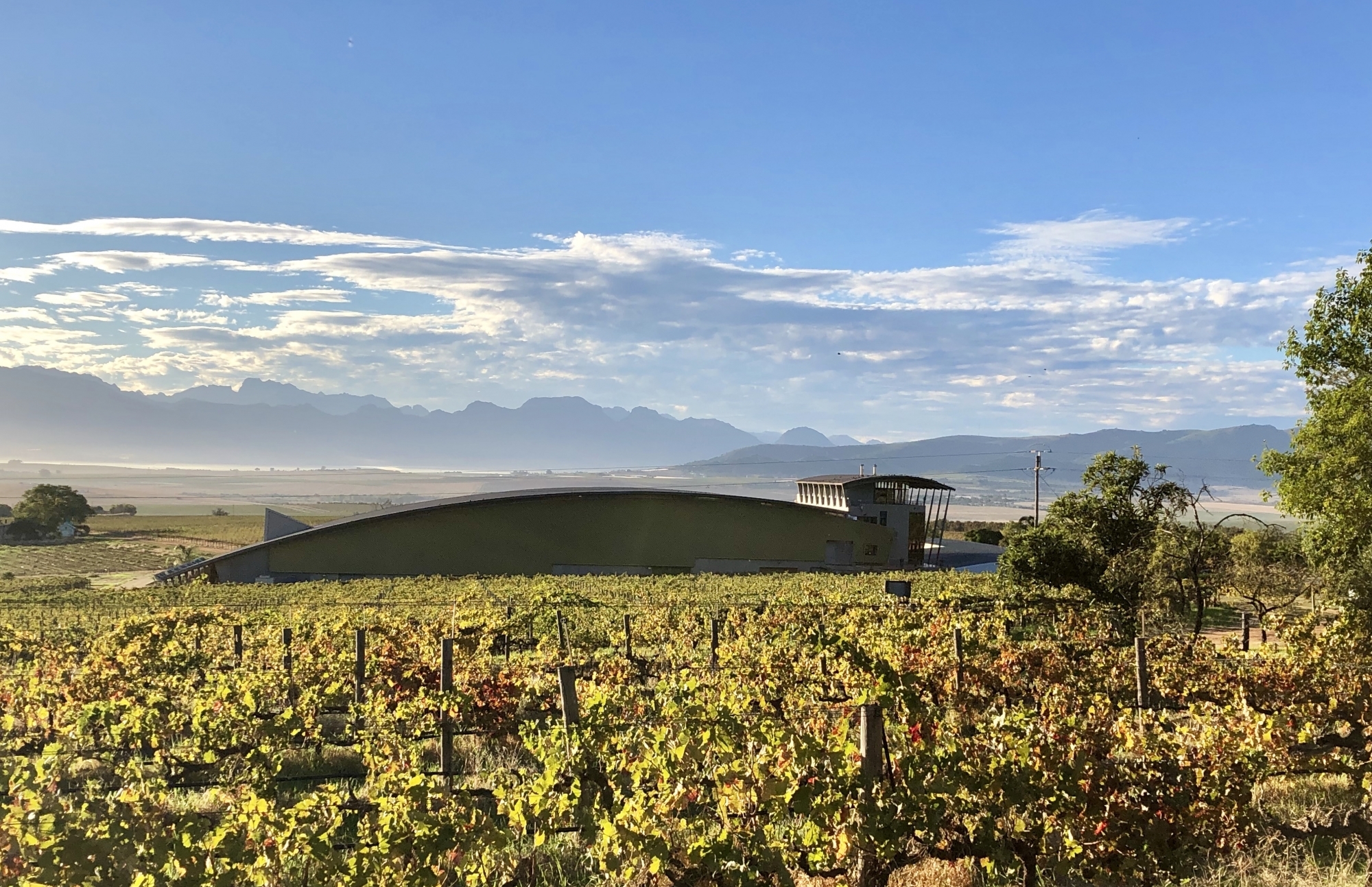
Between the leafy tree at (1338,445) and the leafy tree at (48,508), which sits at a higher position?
the leafy tree at (1338,445)

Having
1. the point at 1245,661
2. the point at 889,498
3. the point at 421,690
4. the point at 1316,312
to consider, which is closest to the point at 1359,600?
the point at 1316,312

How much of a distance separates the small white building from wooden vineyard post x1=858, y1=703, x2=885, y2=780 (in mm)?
43307

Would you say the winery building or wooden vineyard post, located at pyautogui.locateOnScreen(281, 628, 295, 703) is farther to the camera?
the winery building

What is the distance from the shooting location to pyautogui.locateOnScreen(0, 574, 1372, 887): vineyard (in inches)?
219

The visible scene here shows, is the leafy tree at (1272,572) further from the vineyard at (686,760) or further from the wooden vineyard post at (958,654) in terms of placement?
the wooden vineyard post at (958,654)

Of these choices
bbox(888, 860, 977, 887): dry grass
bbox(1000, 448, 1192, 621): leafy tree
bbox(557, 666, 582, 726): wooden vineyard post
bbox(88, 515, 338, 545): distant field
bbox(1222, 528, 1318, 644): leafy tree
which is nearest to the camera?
bbox(888, 860, 977, 887): dry grass

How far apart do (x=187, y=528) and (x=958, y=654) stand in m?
133

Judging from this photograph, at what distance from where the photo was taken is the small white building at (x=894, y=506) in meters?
50.3

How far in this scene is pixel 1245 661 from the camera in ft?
45.1

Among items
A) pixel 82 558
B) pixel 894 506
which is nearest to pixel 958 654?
pixel 894 506

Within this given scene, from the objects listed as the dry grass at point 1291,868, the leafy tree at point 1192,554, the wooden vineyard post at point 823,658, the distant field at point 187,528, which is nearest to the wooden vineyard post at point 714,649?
the wooden vineyard post at point 823,658

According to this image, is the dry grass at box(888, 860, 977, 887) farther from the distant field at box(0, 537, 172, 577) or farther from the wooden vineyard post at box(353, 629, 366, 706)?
the distant field at box(0, 537, 172, 577)

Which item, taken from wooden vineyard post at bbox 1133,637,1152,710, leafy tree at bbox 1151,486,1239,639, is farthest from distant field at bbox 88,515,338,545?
wooden vineyard post at bbox 1133,637,1152,710

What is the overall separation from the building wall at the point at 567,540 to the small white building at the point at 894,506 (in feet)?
10.7
